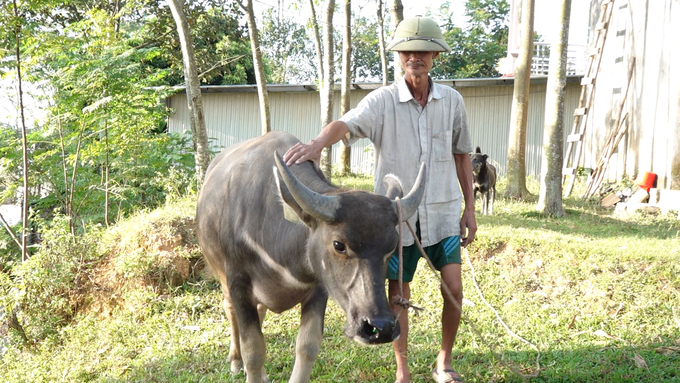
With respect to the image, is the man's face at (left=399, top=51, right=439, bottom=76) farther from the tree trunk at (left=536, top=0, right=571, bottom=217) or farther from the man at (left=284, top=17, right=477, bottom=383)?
the tree trunk at (left=536, top=0, right=571, bottom=217)

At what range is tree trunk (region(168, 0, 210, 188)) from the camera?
31.9ft

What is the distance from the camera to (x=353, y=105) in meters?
19.8

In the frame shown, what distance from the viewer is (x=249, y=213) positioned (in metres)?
3.78

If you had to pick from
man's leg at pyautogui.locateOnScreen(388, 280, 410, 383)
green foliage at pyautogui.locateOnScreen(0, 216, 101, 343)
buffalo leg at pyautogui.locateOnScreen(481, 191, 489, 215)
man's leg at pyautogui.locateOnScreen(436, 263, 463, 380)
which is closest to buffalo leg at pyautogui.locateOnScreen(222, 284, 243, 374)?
man's leg at pyautogui.locateOnScreen(388, 280, 410, 383)

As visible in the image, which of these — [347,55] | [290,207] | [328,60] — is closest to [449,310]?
[290,207]

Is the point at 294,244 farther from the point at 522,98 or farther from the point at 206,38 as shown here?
the point at 206,38

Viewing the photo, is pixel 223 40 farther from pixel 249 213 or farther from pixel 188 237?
pixel 249 213

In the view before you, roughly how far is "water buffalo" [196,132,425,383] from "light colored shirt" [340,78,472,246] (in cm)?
42

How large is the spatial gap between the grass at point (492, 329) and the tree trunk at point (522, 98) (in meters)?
4.29

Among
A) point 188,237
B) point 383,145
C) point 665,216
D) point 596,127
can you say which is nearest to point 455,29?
point 596,127

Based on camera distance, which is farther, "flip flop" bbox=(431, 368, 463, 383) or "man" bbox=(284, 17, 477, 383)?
"flip flop" bbox=(431, 368, 463, 383)

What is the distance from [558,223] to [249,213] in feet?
20.0

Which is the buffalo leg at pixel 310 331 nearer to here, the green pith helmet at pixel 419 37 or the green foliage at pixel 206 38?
the green pith helmet at pixel 419 37

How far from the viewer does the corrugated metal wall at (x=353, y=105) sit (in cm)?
1870
